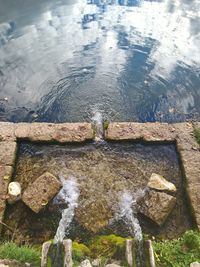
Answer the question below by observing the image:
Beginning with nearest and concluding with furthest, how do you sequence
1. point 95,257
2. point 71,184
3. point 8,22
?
point 95,257 < point 71,184 < point 8,22

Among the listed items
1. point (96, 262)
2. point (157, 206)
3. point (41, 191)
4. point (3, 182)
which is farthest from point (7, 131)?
point (96, 262)

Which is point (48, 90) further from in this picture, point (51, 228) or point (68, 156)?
point (51, 228)

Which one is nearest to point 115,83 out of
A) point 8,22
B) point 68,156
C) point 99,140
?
point 99,140

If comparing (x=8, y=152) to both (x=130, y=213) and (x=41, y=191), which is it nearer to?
(x=41, y=191)

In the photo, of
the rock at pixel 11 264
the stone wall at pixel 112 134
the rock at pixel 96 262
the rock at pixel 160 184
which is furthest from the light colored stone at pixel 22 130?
the rock at pixel 96 262

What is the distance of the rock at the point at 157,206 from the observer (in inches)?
192

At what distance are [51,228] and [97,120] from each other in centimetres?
251

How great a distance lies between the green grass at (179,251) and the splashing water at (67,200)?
1.21m

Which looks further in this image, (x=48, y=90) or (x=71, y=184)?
(x=48, y=90)

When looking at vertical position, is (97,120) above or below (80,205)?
above

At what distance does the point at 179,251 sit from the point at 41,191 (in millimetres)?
2054

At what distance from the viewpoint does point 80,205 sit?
200 inches

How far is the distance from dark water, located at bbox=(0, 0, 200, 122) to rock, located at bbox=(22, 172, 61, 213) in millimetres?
1836

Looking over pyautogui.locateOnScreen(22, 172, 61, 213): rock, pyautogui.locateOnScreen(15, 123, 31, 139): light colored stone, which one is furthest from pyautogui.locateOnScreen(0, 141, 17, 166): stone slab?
pyautogui.locateOnScreen(22, 172, 61, 213): rock
